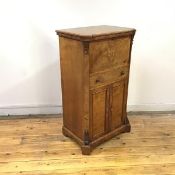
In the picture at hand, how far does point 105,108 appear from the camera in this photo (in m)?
2.17

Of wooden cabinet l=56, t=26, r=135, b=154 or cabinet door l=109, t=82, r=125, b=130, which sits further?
cabinet door l=109, t=82, r=125, b=130

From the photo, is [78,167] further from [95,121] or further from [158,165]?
[158,165]

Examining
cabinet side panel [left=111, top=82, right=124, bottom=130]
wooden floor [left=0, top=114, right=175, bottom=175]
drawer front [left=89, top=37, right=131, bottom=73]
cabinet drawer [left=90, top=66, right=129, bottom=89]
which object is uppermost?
drawer front [left=89, top=37, right=131, bottom=73]

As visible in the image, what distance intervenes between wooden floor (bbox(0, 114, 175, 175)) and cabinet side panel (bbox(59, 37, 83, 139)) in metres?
0.22

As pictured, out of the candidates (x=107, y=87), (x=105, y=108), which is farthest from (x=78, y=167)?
(x=107, y=87)

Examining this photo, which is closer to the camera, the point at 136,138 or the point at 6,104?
the point at 136,138

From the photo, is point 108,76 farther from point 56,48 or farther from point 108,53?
point 56,48

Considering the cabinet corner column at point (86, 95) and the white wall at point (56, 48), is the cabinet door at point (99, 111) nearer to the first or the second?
the cabinet corner column at point (86, 95)

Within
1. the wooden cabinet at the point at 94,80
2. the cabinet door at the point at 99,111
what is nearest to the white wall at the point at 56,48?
the wooden cabinet at the point at 94,80

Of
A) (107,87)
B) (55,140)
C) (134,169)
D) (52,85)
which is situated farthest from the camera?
(52,85)

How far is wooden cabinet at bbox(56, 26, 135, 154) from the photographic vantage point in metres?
1.91

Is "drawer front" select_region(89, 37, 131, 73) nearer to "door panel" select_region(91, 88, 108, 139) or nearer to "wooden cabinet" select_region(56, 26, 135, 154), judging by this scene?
"wooden cabinet" select_region(56, 26, 135, 154)

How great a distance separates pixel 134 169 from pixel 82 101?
67 cm

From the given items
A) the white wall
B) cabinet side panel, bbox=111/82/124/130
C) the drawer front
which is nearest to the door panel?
cabinet side panel, bbox=111/82/124/130
